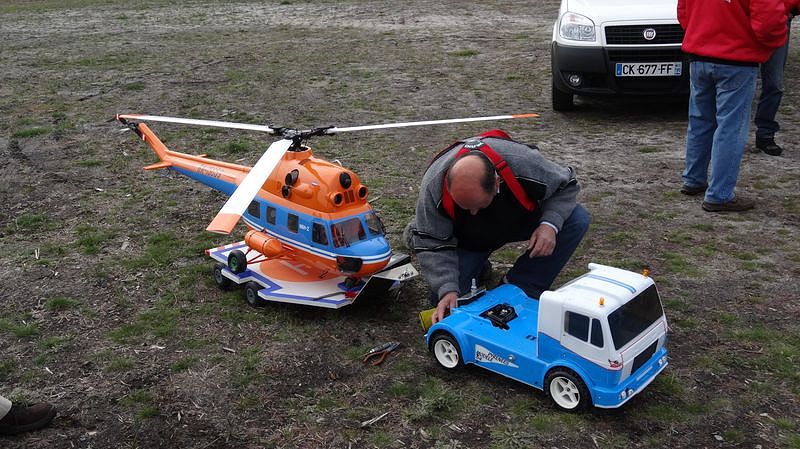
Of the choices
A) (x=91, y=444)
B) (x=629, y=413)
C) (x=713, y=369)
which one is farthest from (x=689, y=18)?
(x=91, y=444)

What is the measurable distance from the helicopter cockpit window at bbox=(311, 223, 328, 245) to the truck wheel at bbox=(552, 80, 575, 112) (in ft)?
18.0

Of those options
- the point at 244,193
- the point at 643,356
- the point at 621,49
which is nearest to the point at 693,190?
the point at 621,49

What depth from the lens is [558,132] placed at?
29.9ft

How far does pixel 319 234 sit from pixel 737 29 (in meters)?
3.91

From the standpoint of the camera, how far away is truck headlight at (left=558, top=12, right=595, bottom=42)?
909 centimetres

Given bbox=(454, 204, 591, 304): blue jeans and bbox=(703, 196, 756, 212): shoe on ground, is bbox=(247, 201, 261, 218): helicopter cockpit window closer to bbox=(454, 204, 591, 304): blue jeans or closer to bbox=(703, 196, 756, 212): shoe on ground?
bbox=(454, 204, 591, 304): blue jeans

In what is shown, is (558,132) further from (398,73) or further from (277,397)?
(277,397)

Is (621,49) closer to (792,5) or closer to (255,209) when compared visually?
(792,5)

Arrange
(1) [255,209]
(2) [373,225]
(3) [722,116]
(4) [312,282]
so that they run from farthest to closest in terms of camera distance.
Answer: (3) [722,116] → (1) [255,209] → (4) [312,282] → (2) [373,225]

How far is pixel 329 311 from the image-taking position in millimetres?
5250

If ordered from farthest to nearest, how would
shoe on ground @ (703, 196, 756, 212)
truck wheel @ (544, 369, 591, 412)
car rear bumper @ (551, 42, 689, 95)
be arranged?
car rear bumper @ (551, 42, 689, 95) < shoe on ground @ (703, 196, 756, 212) < truck wheel @ (544, 369, 591, 412)

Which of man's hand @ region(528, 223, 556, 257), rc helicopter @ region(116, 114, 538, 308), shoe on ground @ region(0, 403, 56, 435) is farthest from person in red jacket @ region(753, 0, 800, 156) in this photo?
shoe on ground @ region(0, 403, 56, 435)

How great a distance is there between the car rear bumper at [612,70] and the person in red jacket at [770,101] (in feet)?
3.44

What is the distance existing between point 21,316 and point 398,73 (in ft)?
26.8
